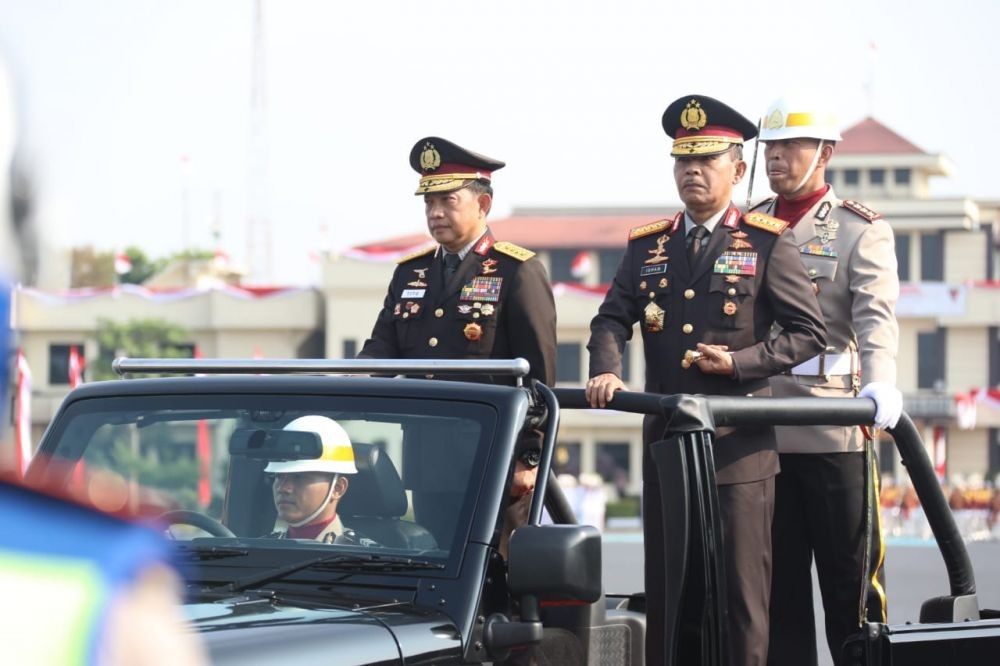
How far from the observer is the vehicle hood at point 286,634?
8.25 ft

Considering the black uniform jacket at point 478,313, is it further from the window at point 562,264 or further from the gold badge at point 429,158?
the window at point 562,264

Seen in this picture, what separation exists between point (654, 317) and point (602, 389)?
66 centimetres

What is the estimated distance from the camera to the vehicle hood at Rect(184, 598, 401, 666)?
2514 millimetres

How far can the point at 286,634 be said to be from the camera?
8.75ft

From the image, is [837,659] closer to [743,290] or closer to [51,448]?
[743,290]

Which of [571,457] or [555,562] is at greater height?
[555,562]

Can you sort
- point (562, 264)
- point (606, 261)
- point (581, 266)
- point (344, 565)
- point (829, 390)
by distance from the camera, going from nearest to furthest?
point (344, 565) < point (829, 390) < point (581, 266) < point (606, 261) < point (562, 264)

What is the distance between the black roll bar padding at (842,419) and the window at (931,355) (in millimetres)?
71174

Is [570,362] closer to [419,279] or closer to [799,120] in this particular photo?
[419,279]

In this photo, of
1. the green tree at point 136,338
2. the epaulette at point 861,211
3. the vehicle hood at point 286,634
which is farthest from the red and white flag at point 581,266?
the vehicle hood at point 286,634

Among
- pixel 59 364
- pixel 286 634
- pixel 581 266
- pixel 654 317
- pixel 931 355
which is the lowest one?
pixel 59 364

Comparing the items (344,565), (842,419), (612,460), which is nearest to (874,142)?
(612,460)

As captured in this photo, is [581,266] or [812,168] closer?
[812,168]

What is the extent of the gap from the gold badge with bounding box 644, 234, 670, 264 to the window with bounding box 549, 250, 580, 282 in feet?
252
